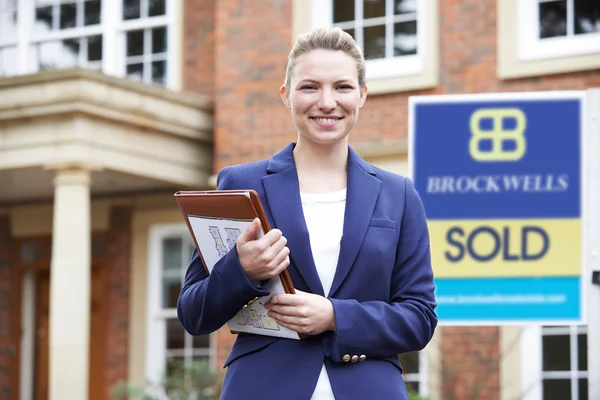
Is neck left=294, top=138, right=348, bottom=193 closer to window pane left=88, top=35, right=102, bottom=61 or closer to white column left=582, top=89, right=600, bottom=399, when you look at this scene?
white column left=582, top=89, right=600, bottom=399


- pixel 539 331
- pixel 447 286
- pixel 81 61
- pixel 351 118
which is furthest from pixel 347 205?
pixel 81 61

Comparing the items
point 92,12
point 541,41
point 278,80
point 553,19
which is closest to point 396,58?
point 278,80

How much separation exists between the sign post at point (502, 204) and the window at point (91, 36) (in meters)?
7.27

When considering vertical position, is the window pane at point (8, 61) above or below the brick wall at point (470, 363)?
above

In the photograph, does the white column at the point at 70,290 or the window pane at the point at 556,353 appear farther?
the white column at the point at 70,290

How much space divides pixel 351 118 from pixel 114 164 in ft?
30.3

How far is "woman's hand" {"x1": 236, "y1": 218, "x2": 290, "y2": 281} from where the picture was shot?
92.6 inches

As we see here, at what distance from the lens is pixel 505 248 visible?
6141mm

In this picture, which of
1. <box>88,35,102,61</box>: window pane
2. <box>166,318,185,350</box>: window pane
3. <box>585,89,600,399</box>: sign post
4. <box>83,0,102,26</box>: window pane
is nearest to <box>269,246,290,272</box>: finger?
<box>585,89,600,399</box>: sign post

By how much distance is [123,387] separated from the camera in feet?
39.8

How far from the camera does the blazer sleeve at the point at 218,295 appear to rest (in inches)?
94.6

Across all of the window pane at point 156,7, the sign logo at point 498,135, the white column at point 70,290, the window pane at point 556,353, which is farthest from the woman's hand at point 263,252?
the window pane at point 156,7

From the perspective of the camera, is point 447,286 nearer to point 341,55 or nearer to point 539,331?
point 341,55

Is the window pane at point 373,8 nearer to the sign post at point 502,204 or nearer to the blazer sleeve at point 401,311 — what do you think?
the sign post at point 502,204
